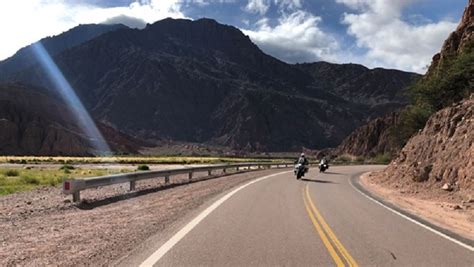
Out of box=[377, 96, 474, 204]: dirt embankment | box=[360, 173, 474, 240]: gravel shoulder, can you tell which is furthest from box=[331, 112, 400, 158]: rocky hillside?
box=[360, 173, 474, 240]: gravel shoulder

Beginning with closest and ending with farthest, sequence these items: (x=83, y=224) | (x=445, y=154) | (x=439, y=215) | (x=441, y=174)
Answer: (x=83, y=224), (x=439, y=215), (x=441, y=174), (x=445, y=154)

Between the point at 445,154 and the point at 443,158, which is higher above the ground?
the point at 445,154

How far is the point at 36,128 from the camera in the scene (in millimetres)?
105000

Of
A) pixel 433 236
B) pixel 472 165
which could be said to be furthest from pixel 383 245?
pixel 472 165

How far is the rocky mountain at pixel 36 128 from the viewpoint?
336ft

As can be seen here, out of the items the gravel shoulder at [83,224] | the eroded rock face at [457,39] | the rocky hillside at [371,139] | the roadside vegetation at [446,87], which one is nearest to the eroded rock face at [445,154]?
the roadside vegetation at [446,87]

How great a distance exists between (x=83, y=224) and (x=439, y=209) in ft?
35.6

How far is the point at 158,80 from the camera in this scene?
16975 centimetres

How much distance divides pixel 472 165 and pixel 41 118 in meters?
101

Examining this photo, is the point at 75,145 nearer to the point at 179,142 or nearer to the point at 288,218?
the point at 179,142

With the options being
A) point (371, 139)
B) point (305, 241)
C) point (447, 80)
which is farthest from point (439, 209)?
point (371, 139)

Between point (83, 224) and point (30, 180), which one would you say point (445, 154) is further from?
point (30, 180)

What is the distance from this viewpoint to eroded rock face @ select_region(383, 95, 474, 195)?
2128 centimetres

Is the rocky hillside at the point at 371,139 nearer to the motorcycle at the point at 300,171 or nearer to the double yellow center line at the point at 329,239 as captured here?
the motorcycle at the point at 300,171
